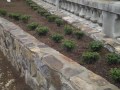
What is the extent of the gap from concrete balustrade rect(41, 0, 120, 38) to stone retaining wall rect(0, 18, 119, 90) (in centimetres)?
118

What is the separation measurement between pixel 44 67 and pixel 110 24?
160cm

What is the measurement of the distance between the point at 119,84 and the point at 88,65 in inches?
26.4

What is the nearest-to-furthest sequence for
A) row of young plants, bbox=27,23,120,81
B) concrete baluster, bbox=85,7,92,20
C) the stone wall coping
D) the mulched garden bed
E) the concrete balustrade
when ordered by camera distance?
row of young plants, bbox=27,23,120,81
the mulched garden bed
the stone wall coping
the concrete balustrade
concrete baluster, bbox=85,7,92,20

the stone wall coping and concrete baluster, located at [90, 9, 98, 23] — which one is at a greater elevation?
the stone wall coping

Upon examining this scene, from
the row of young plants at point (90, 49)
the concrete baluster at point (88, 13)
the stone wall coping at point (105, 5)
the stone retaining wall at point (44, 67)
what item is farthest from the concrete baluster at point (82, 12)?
the stone retaining wall at point (44, 67)

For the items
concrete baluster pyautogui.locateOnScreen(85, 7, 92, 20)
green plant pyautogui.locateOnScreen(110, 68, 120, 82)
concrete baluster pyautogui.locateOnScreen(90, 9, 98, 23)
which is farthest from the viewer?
concrete baluster pyautogui.locateOnScreen(85, 7, 92, 20)

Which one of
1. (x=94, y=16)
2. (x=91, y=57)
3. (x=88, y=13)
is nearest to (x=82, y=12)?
(x=88, y=13)

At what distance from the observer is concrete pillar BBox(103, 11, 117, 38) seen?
4.89 metres

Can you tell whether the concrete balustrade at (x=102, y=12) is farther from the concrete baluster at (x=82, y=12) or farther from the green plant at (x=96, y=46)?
the green plant at (x=96, y=46)

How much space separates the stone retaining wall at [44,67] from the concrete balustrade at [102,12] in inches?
46.5

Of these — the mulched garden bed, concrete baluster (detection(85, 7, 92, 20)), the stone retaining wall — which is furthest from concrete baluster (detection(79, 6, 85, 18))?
the stone retaining wall

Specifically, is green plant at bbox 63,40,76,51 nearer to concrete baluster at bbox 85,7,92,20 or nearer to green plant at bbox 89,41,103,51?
green plant at bbox 89,41,103,51

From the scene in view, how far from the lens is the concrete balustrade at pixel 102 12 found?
483 centimetres

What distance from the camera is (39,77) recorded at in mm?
4367
